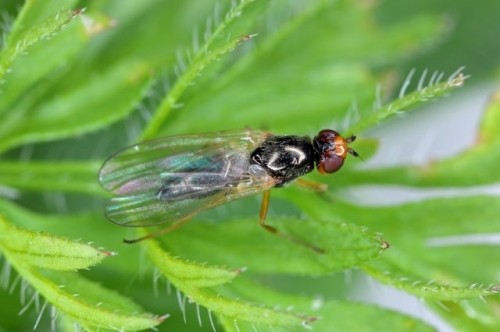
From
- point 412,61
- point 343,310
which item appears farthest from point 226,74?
point 412,61

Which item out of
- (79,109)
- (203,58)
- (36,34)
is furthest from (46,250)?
(79,109)

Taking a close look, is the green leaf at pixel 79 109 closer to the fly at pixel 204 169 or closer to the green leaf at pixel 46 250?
the fly at pixel 204 169

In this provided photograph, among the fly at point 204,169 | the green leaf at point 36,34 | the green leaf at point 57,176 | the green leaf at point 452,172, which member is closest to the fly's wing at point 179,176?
the fly at point 204,169

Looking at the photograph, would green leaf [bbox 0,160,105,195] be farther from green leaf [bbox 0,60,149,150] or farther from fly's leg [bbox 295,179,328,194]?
fly's leg [bbox 295,179,328,194]

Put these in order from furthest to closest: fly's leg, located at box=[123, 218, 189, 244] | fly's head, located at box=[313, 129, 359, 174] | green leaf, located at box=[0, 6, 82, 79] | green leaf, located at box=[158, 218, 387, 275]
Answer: fly's head, located at box=[313, 129, 359, 174]
fly's leg, located at box=[123, 218, 189, 244]
green leaf, located at box=[158, 218, 387, 275]
green leaf, located at box=[0, 6, 82, 79]

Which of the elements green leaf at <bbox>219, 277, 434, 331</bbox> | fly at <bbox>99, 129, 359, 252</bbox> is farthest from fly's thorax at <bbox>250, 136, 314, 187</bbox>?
green leaf at <bbox>219, 277, 434, 331</bbox>

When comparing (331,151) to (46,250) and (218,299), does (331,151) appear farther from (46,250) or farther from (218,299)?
(46,250)

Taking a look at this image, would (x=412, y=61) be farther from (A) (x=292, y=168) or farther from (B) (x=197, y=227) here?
(B) (x=197, y=227)
